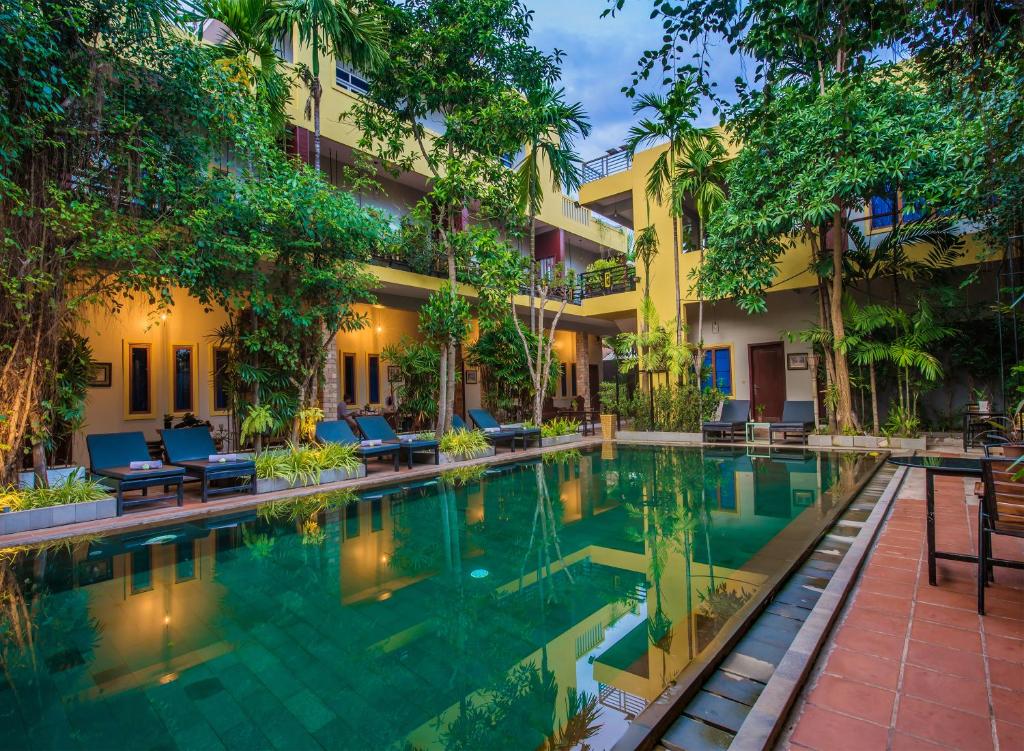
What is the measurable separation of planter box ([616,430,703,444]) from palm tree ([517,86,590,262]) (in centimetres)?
537

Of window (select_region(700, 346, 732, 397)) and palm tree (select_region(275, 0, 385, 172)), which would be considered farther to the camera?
window (select_region(700, 346, 732, 397))

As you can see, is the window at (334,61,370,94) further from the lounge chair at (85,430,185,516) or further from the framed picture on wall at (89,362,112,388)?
the lounge chair at (85,430,185,516)

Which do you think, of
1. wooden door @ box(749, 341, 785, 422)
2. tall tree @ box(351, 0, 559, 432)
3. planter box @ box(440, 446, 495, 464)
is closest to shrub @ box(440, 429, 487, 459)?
planter box @ box(440, 446, 495, 464)

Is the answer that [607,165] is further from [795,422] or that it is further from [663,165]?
[795,422]

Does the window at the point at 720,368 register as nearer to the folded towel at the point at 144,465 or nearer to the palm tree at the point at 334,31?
the palm tree at the point at 334,31

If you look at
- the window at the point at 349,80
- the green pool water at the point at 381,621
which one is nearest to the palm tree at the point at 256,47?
the window at the point at 349,80

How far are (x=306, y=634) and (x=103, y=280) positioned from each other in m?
6.07

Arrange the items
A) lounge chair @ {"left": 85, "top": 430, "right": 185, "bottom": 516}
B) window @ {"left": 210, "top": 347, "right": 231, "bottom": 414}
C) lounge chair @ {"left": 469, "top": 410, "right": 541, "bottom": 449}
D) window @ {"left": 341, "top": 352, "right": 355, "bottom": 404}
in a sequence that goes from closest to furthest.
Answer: lounge chair @ {"left": 85, "top": 430, "right": 185, "bottom": 516} → window @ {"left": 210, "top": 347, "right": 231, "bottom": 414} → lounge chair @ {"left": 469, "top": 410, "right": 541, "bottom": 449} → window @ {"left": 341, "top": 352, "right": 355, "bottom": 404}

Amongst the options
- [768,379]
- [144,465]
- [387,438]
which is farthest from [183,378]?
[768,379]

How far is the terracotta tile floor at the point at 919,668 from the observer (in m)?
2.07

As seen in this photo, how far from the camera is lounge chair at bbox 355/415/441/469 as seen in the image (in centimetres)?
983

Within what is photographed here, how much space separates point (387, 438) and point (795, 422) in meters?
9.37

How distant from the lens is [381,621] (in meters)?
3.53

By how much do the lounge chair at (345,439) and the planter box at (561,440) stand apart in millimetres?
4272
